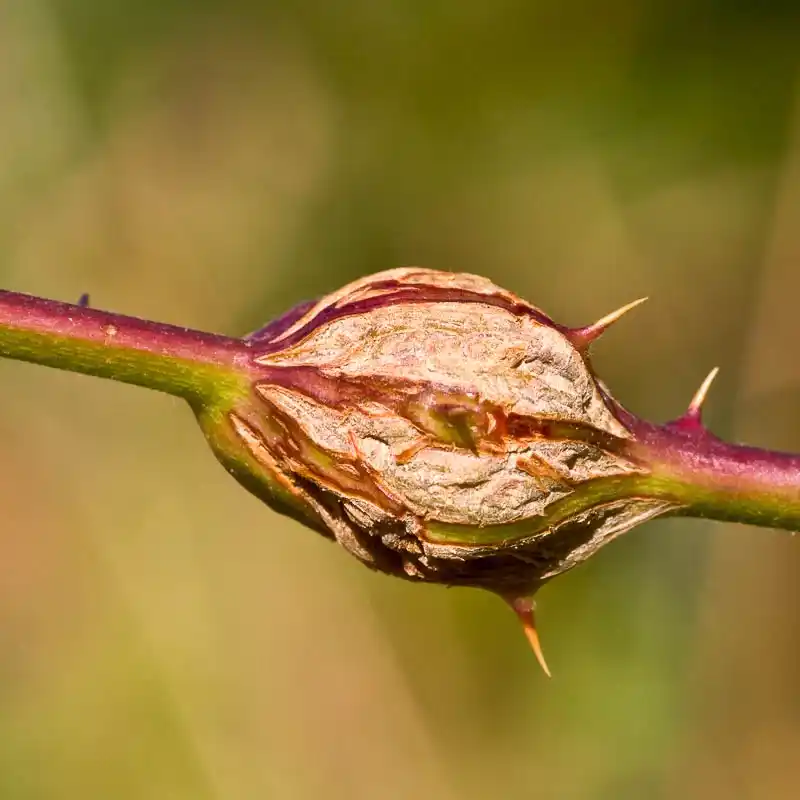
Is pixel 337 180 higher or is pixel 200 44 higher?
pixel 200 44

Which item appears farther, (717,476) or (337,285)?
(337,285)

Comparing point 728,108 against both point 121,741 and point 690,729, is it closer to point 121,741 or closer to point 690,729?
point 690,729

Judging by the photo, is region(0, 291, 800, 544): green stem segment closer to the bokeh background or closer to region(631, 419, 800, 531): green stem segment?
region(631, 419, 800, 531): green stem segment

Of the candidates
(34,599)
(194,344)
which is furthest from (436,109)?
(194,344)

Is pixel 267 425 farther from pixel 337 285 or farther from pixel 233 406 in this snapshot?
pixel 337 285

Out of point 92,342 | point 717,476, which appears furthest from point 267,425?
point 717,476

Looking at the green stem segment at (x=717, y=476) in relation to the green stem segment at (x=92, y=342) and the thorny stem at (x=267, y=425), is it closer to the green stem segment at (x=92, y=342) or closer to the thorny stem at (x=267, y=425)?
the thorny stem at (x=267, y=425)
